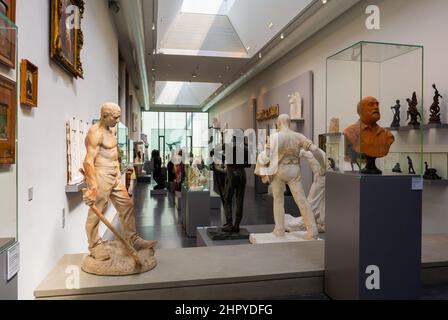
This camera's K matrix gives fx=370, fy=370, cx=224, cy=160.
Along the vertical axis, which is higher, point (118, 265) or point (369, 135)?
point (369, 135)

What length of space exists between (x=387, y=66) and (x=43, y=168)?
3.29 m

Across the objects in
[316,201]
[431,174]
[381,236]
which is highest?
[431,174]

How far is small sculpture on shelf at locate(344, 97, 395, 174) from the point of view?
3.13 m

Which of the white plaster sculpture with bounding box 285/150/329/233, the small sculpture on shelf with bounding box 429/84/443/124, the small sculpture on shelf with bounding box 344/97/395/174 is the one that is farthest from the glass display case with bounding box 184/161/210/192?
the small sculpture on shelf with bounding box 344/97/395/174

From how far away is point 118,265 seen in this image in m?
3.23

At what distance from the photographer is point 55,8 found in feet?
11.7

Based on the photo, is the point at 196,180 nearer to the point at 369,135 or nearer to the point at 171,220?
the point at 171,220

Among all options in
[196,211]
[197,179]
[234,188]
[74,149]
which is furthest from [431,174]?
[74,149]

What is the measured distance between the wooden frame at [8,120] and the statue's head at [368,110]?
257 centimetres

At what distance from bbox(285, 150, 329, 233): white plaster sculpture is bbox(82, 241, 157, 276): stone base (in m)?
3.04

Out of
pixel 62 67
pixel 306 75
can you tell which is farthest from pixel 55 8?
pixel 306 75

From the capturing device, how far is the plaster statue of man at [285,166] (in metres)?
5.14

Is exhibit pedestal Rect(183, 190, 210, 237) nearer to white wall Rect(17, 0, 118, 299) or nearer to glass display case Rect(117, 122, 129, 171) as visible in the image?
glass display case Rect(117, 122, 129, 171)

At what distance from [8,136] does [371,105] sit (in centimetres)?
270
